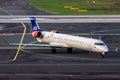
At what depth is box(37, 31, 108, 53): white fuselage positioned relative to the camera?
232ft

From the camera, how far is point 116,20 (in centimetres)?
10825

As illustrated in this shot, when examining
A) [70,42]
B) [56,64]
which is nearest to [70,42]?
[70,42]

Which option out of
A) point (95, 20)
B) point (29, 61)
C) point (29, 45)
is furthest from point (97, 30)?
point (29, 61)

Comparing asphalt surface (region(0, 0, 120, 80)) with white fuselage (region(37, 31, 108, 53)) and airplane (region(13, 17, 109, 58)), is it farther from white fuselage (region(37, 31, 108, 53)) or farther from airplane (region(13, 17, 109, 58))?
white fuselage (region(37, 31, 108, 53))

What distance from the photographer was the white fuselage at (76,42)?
70562 millimetres

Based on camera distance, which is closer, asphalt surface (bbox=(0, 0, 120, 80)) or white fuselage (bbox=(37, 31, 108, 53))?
asphalt surface (bbox=(0, 0, 120, 80))

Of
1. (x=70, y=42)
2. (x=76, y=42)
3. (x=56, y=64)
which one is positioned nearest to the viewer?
(x=56, y=64)

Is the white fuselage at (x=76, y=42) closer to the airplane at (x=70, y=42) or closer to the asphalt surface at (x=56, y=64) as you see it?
the airplane at (x=70, y=42)

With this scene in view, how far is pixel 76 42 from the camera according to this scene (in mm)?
73125

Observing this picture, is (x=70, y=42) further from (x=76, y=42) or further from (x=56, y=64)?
(x=56, y=64)

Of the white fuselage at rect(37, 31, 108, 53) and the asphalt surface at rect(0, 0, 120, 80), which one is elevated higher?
the white fuselage at rect(37, 31, 108, 53)

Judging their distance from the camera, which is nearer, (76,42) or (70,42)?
(76,42)

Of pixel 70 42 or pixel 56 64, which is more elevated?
pixel 70 42

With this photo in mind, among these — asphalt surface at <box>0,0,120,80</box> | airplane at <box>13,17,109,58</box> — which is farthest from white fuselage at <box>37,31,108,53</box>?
asphalt surface at <box>0,0,120,80</box>
